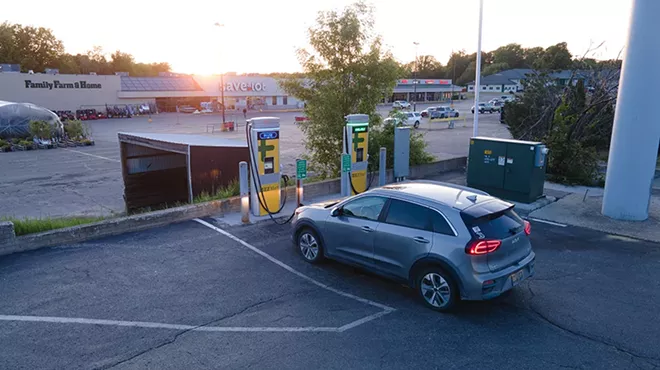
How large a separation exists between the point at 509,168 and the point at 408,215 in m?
7.42

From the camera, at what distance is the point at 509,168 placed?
496 inches

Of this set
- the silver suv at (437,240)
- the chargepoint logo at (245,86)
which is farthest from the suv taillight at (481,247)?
the chargepoint logo at (245,86)

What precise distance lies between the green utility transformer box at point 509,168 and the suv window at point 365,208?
23.0 feet

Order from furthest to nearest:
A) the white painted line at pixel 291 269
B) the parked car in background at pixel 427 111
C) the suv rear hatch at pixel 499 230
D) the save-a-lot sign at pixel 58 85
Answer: the save-a-lot sign at pixel 58 85 → the parked car in background at pixel 427 111 → the white painted line at pixel 291 269 → the suv rear hatch at pixel 499 230

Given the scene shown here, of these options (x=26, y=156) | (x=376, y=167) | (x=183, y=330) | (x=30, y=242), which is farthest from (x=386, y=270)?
(x=26, y=156)

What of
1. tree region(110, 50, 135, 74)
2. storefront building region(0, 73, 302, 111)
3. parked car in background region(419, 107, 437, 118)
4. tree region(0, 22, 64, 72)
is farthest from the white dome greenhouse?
tree region(110, 50, 135, 74)

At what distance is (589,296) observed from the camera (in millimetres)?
6691

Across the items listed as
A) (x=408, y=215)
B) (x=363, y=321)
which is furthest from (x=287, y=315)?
(x=408, y=215)

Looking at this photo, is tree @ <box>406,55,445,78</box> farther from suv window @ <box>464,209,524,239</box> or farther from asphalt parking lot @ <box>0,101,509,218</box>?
suv window @ <box>464,209,524,239</box>

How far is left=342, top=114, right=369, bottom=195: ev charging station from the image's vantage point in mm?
12680

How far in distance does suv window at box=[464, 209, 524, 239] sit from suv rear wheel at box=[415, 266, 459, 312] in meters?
0.71

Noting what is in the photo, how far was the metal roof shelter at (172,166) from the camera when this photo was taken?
43.6 ft

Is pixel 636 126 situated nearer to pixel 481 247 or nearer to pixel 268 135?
pixel 481 247

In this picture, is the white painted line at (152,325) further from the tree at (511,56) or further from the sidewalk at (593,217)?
the tree at (511,56)
